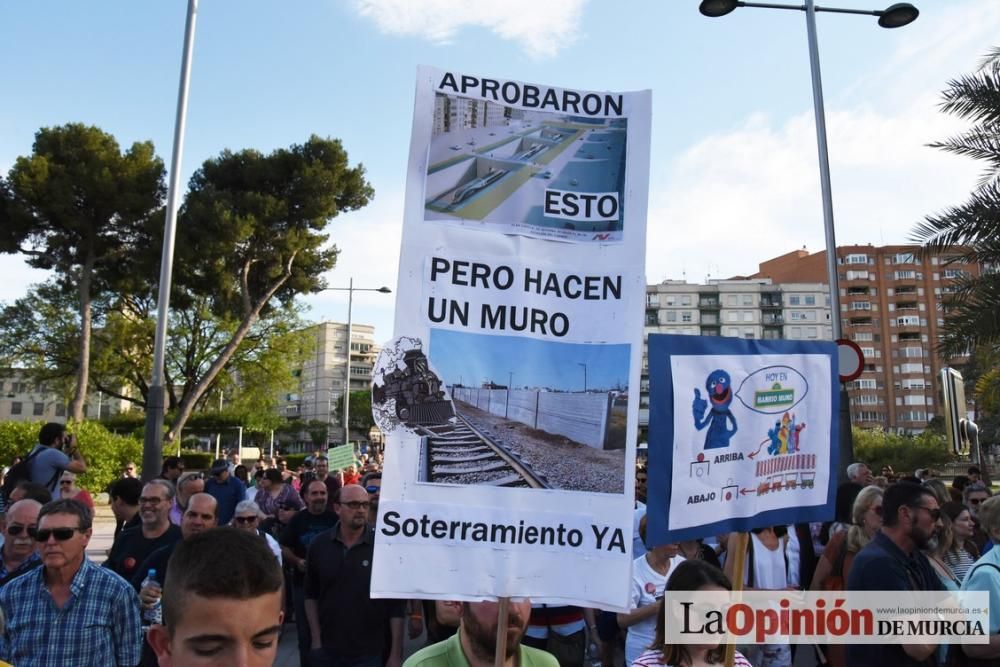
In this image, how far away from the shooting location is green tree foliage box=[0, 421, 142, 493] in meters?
22.8

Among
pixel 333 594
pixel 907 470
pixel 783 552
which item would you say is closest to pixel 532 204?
pixel 333 594

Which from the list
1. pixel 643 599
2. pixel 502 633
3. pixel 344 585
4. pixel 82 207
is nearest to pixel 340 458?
pixel 344 585

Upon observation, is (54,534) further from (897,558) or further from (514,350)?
(897,558)

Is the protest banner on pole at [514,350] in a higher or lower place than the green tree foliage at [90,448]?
higher

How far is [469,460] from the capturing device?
262cm

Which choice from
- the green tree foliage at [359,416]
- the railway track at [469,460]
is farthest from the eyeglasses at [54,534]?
the green tree foliage at [359,416]

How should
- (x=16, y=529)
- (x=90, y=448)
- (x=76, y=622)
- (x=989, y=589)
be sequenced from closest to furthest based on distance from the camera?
(x=76, y=622) < (x=989, y=589) < (x=16, y=529) < (x=90, y=448)

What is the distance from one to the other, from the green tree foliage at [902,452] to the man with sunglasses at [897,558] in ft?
149

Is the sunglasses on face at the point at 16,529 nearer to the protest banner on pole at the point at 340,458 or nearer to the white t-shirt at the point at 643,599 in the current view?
the white t-shirt at the point at 643,599

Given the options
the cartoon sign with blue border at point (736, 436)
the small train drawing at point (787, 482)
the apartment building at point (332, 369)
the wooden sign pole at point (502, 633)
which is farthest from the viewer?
the apartment building at point (332, 369)

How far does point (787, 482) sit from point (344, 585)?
9.20 ft

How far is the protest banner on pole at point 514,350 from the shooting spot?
2570mm

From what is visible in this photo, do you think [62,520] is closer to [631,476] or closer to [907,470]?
[631,476]

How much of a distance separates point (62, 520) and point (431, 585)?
1932 millimetres
